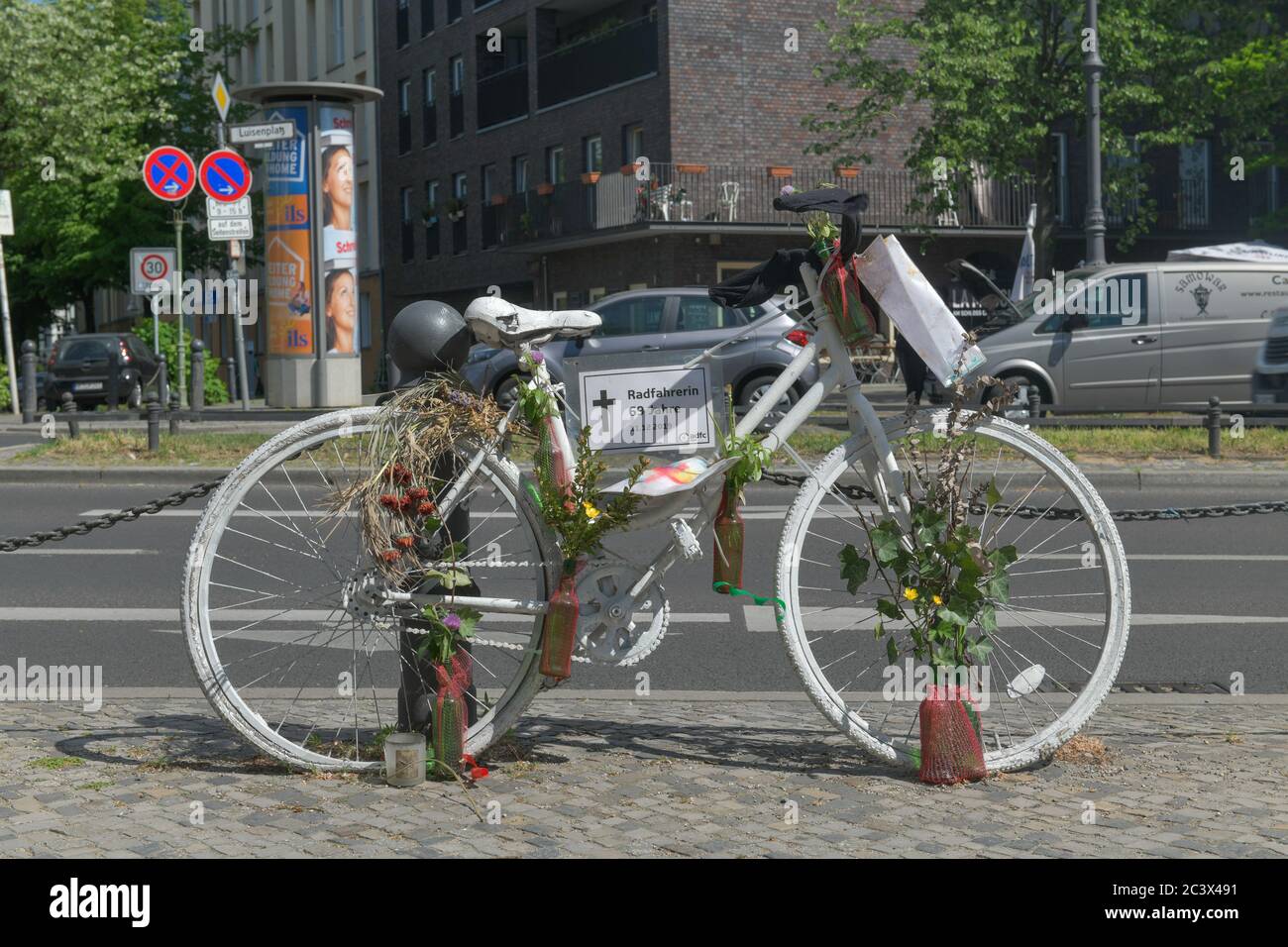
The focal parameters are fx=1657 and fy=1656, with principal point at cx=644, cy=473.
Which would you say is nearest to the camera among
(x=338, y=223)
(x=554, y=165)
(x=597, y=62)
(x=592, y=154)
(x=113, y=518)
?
(x=113, y=518)

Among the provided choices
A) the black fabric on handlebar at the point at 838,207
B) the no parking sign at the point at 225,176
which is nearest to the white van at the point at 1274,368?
the no parking sign at the point at 225,176

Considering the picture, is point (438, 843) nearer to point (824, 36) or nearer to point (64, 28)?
point (64, 28)

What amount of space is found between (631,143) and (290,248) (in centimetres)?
1498

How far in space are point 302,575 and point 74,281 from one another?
4427 cm

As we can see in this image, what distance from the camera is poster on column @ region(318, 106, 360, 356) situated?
24.5m

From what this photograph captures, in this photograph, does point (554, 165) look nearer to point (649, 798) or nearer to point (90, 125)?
point (90, 125)

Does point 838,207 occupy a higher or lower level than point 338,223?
lower

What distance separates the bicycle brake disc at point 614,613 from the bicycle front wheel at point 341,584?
0.14 m

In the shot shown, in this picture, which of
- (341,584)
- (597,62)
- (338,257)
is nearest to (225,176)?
(338,257)

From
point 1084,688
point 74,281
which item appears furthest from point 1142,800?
point 74,281

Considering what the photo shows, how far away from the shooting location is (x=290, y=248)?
2438 cm

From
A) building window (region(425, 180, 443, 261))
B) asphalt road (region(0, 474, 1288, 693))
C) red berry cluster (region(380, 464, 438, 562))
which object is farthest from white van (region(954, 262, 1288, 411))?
building window (region(425, 180, 443, 261))

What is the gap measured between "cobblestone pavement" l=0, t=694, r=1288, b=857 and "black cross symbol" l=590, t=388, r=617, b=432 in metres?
1.00
